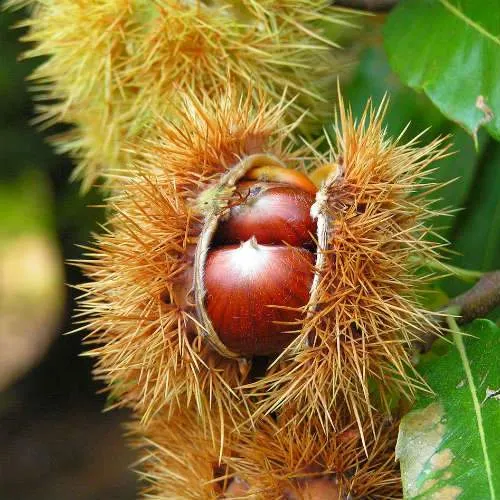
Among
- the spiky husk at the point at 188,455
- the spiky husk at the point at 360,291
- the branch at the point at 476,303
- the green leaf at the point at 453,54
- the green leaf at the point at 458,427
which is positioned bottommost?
the spiky husk at the point at 188,455

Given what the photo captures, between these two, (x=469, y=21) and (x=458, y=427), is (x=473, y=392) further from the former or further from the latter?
(x=469, y=21)

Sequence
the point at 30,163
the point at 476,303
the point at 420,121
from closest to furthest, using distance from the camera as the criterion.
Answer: the point at 476,303 < the point at 420,121 < the point at 30,163

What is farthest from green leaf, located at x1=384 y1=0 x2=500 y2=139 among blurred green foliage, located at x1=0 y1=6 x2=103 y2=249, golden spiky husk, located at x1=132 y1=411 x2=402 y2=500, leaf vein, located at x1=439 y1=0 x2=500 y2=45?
blurred green foliage, located at x1=0 y1=6 x2=103 y2=249

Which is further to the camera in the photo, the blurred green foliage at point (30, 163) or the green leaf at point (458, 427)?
the blurred green foliage at point (30, 163)

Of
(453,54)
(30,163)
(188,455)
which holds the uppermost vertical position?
(453,54)

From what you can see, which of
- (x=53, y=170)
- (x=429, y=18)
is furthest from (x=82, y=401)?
(x=429, y=18)

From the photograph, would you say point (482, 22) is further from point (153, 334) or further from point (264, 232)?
point (153, 334)

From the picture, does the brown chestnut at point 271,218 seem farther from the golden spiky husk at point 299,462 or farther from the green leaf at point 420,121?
the green leaf at point 420,121

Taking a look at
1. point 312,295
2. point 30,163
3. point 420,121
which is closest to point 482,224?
point 420,121

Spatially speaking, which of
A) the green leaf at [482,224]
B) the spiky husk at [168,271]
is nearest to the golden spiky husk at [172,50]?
the spiky husk at [168,271]
